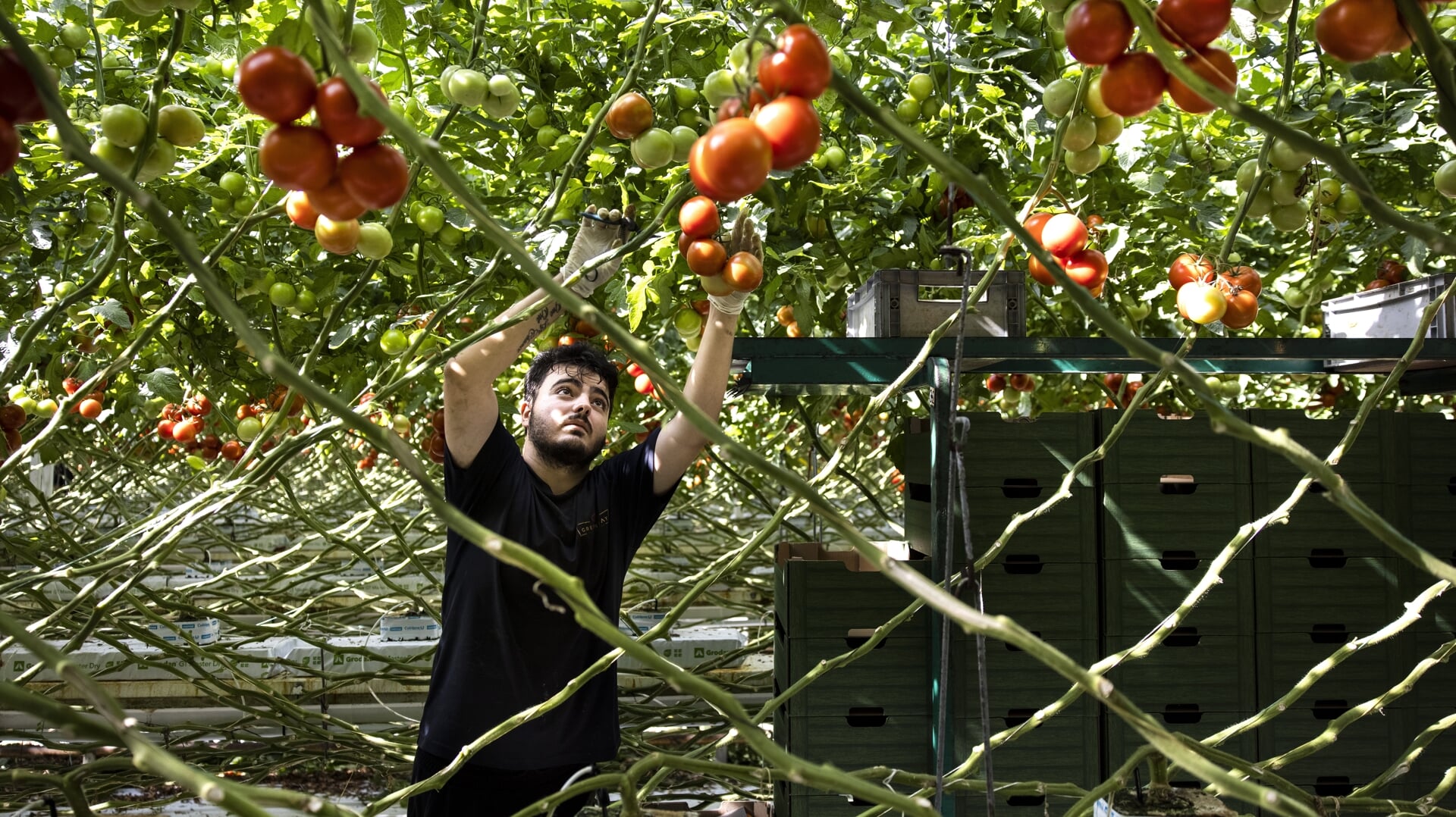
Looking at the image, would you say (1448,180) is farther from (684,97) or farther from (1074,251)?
(684,97)

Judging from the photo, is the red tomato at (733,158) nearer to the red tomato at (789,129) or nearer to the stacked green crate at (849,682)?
the red tomato at (789,129)

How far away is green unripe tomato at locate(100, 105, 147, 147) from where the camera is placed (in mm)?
968

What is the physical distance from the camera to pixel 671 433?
207 cm

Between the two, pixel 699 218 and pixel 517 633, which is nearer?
pixel 699 218

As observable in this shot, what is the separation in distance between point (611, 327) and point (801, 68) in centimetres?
18

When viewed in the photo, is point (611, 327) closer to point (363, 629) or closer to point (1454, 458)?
point (1454, 458)

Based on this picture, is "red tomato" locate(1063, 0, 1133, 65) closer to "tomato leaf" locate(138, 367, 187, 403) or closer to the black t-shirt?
the black t-shirt

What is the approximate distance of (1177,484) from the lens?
2.32 metres

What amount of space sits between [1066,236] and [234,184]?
154 cm

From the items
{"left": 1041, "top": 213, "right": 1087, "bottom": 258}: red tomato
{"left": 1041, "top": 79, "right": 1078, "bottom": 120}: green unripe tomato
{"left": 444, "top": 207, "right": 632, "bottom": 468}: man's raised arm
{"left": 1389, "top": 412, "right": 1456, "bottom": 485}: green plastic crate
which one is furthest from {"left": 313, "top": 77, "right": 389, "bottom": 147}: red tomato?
{"left": 1389, "top": 412, "right": 1456, "bottom": 485}: green plastic crate

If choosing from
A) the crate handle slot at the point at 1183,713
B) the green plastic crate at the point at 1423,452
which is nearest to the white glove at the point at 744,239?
the crate handle slot at the point at 1183,713

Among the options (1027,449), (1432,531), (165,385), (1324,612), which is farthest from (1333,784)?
(165,385)

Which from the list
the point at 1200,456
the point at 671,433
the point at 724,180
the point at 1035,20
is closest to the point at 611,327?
the point at 724,180

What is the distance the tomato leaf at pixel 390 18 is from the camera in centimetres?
132
